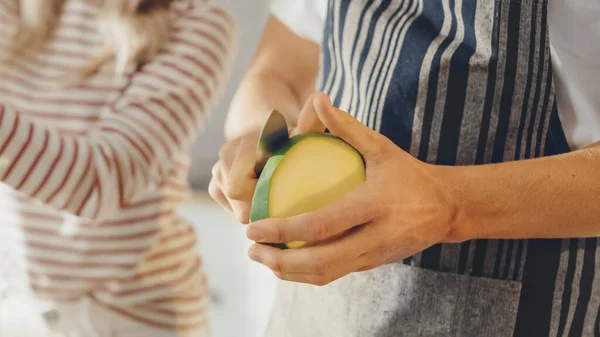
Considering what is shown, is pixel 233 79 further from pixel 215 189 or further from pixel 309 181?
pixel 309 181

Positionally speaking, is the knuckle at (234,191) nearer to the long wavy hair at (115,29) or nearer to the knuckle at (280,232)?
Result: the knuckle at (280,232)

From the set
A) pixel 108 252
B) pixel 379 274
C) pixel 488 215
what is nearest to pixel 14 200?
pixel 108 252

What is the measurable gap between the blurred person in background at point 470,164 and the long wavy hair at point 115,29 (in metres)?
0.47

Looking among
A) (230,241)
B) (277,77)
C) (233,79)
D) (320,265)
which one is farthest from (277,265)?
(230,241)

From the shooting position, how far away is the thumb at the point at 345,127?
0.46 m

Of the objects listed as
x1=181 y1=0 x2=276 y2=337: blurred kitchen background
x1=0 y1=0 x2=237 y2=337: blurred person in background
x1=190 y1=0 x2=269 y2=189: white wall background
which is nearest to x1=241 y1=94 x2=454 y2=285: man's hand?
x1=0 y1=0 x2=237 y2=337: blurred person in background

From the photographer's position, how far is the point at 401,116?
0.61 m

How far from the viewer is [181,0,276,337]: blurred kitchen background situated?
1794 mm

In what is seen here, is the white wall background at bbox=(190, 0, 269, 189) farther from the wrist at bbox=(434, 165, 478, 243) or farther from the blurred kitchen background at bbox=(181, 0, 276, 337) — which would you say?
the wrist at bbox=(434, 165, 478, 243)

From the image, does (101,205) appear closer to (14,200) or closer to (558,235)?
(14,200)

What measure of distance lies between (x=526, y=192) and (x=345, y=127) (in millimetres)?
159

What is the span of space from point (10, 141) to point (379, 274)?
56 centimetres

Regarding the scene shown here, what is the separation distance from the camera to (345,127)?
46 cm

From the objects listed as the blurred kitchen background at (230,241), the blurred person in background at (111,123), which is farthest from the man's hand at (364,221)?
the blurred kitchen background at (230,241)
